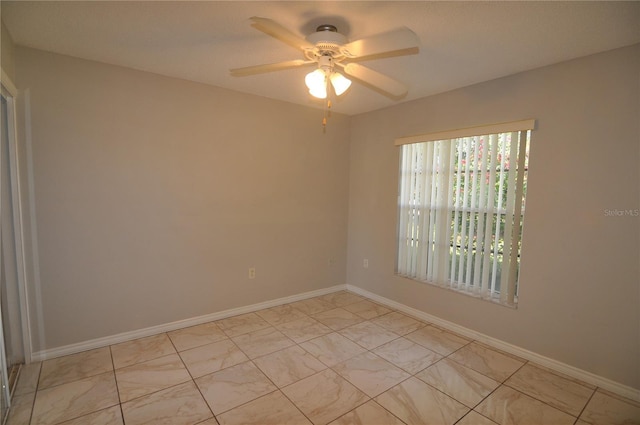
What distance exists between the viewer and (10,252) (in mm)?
2137

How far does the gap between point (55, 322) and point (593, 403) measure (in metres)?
3.93

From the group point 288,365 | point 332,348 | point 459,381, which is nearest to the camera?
point 459,381

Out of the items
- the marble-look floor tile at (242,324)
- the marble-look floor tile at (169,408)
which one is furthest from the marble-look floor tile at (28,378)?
the marble-look floor tile at (242,324)

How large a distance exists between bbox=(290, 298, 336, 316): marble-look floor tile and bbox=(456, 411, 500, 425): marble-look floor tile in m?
1.81

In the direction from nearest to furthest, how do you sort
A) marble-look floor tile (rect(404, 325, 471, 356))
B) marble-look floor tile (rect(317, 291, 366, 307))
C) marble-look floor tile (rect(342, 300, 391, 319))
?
marble-look floor tile (rect(404, 325, 471, 356))
marble-look floor tile (rect(342, 300, 391, 319))
marble-look floor tile (rect(317, 291, 366, 307))

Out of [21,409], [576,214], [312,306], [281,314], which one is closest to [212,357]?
[281,314]

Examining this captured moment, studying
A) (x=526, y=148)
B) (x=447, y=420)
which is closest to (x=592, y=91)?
(x=526, y=148)

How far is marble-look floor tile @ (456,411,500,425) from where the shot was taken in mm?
1821

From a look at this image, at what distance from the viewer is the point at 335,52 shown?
1.75 metres

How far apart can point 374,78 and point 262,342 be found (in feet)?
7.69

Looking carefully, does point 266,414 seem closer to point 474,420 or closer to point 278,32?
point 474,420

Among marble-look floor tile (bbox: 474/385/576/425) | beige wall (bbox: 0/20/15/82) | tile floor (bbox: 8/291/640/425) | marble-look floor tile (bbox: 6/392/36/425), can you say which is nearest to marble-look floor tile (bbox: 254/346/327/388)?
tile floor (bbox: 8/291/640/425)

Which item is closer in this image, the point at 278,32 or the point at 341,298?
the point at 278,32

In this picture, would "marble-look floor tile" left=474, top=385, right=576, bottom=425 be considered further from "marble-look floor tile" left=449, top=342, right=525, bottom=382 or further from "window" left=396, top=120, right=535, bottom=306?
"window" left=396, top=120, right=535, bottom=306
